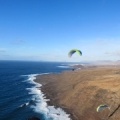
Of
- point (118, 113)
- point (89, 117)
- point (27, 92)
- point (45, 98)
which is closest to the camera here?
point (118, 113)

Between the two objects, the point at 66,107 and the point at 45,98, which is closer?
the point at 66,107

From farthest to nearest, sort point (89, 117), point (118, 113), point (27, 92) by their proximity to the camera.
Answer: point (27, 92), point (89, 117), point (118, 113)

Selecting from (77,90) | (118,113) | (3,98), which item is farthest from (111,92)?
(3,98)

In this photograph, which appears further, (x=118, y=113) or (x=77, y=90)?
(x=77, y=90)

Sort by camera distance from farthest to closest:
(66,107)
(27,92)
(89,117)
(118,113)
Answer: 1. (27,92)
2. (66,107)
3. (89,117)
4. (118,113)

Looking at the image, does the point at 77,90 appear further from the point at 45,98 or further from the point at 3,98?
the point at 3,98

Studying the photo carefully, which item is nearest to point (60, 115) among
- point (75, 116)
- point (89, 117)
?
point (75, 116)

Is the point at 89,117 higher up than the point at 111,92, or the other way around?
the point at 111,92

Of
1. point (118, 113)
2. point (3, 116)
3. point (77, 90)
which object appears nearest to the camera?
point (118, 113)

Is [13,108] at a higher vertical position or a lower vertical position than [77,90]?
lower

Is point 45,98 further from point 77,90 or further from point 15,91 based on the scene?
point 15,91
